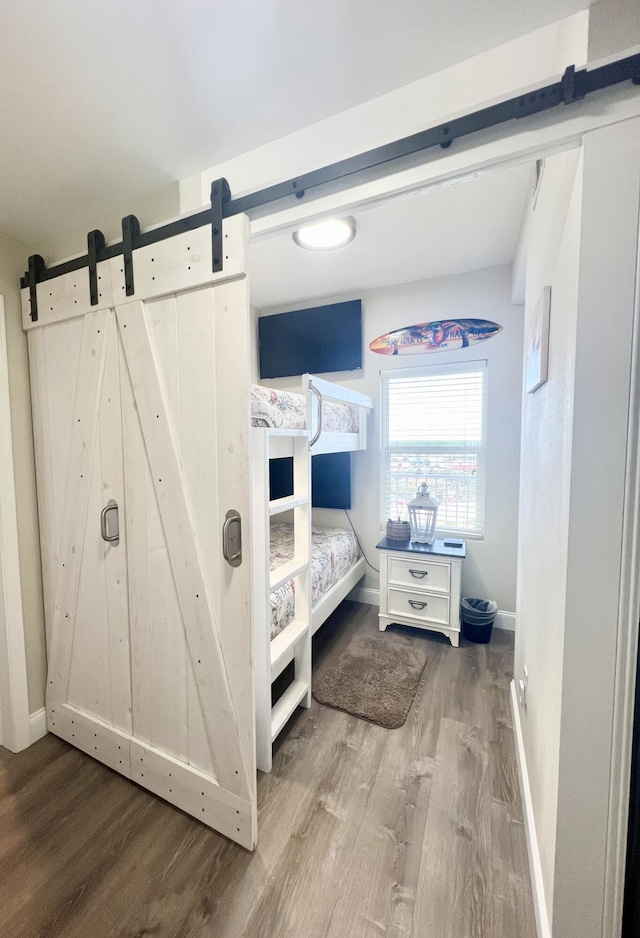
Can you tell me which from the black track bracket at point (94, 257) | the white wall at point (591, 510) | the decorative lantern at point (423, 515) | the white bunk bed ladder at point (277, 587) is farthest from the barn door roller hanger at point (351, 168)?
the decorative lantern at point (423, 515)

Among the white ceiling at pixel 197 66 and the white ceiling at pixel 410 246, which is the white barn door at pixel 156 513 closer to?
the white ceiling at pixel 197 66

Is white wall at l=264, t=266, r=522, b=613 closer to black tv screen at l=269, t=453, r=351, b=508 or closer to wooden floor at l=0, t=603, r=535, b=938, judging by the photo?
black tv screen at l=269, t=453, r=351, b=508

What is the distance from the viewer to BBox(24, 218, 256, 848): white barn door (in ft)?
A: 3.84

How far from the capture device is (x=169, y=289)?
48.0 inches

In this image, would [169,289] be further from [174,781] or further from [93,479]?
[174,781]

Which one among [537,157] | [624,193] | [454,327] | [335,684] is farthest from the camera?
[454,327]

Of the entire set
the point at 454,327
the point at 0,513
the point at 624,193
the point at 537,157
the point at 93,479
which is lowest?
the point at 0,513

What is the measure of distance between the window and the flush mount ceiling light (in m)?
1.14

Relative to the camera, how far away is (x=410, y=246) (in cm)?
231

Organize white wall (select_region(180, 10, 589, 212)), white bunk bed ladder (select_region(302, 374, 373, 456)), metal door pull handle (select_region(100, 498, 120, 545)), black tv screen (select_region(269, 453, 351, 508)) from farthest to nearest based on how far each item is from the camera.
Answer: black tv screen (select_region(269, 453, 351, 508)) < white bunk bed ladder (select_region(302, 374, 373, 456)) < metal door pull handle (select_region(100, 498, 120, 545)) < white wall (select_region(180, 10, 589, 212))

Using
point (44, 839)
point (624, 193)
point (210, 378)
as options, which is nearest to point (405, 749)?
point (44, 839)

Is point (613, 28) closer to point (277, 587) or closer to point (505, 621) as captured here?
point (277, 587)

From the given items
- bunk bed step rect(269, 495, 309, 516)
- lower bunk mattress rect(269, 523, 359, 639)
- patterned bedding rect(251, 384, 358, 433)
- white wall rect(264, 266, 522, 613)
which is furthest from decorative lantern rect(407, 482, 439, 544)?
bunk bed step rect(269, 495, 309, 516)

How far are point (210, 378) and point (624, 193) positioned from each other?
114 cm
